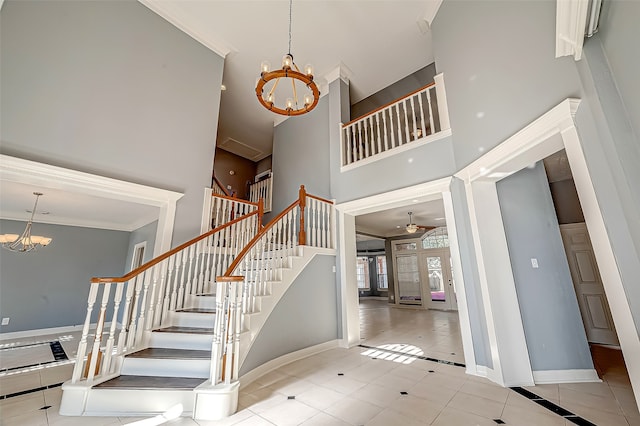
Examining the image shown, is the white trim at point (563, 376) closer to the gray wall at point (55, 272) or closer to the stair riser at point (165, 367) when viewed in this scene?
the stair riser at point (165, 367)

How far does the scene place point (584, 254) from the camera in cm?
455

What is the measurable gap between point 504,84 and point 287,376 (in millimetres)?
3952

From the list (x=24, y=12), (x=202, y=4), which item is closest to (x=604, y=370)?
(x=202, y=4)

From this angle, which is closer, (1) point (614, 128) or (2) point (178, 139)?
(1) point (614, 128)

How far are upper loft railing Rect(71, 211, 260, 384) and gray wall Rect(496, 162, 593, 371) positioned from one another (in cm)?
398

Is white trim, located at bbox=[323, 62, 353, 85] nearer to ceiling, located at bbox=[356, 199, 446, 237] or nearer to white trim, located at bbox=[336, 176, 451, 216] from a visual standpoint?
white trim, located at bbox=[336, 176, 451, 216]

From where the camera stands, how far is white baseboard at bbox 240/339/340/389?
2692 mm

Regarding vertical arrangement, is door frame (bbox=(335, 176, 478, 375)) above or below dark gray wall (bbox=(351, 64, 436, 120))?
below

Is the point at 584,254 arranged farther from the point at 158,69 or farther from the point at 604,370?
the point at 158,69

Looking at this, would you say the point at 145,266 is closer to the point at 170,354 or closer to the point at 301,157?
the point at 170,354

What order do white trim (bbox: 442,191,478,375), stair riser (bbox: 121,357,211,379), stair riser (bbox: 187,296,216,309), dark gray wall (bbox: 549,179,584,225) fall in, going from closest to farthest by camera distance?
stair riser (bbox: 121,357,211,379) → white trim (bbox: 442,191,478,375) → stair riser (bbox: 187,296,216,309) → dark gray wall (bbox: 549,179,584,225)

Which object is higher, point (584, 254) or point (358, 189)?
point (358, 189)

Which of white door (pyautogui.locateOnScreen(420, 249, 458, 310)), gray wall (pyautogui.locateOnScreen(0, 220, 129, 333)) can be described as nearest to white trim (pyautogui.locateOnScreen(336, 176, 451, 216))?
white door (pyautogui.locateOnScreen(420, 249, 458, 310))

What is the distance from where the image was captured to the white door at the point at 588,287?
13.9ft
